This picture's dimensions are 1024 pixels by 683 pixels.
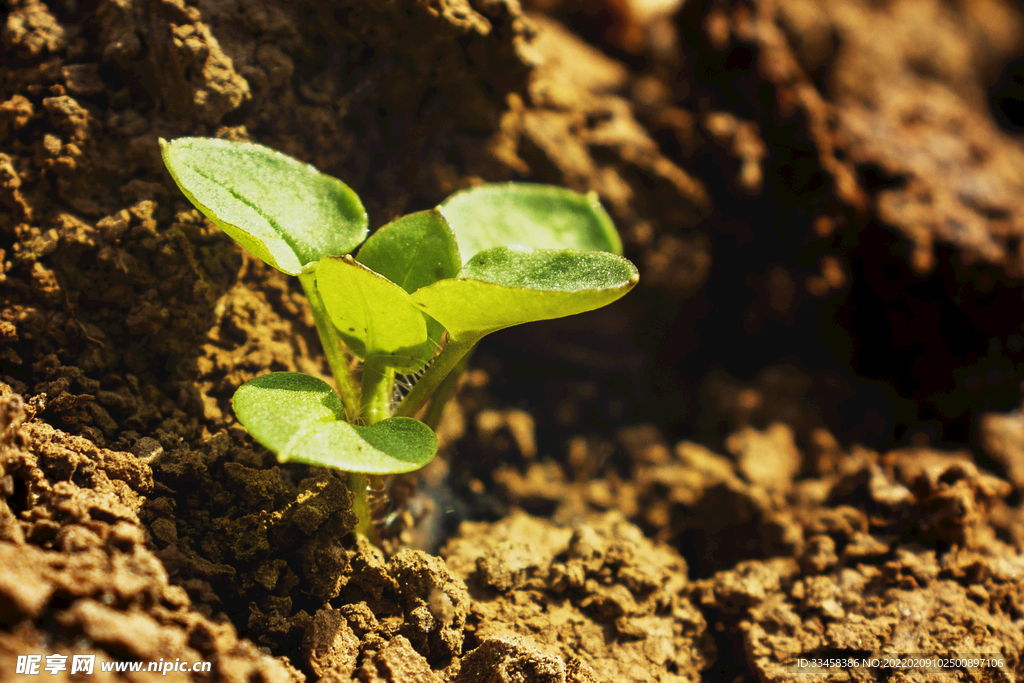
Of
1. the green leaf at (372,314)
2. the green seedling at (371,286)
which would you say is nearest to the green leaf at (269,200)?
the green seedling at (371,286)

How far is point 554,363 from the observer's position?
7.87 ft

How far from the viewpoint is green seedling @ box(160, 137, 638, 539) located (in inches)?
47.3

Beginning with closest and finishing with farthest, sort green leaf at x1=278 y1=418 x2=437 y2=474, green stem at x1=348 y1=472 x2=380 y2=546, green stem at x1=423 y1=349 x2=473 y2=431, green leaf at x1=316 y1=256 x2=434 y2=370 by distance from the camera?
1. green leaf at x1=278 y1=418 x2=437 y2=474
2. green leaf at x1=316 y1=256 x2=434 y2=370
3. green stem at x1=348 y1=472 x2=380 y2=546
4. green stem at x1=423 y1=349 x2=473 y2=431

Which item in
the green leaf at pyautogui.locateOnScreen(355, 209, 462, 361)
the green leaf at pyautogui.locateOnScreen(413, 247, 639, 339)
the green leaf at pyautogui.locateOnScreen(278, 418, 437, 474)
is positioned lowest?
the green leaf at pyautogui.locateOnScreen(278, 418, 437, 474)

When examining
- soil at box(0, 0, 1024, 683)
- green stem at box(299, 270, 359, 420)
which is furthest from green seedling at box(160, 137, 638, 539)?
soil at box(0, 0, 1024, 683)

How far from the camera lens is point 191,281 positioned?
63.1 inches

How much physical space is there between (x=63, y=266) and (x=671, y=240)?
1.78m

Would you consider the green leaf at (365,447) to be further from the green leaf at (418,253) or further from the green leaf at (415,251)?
the green leaf at (415,251)

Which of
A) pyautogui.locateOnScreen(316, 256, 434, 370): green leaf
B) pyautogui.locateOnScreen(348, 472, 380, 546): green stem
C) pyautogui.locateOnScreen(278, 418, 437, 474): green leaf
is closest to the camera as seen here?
pyautogui.locateOnScreen(278, 418, 437, 474): green leaf

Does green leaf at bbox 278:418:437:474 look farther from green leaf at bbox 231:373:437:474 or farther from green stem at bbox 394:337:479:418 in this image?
green stem at bbox 394:337:479:418

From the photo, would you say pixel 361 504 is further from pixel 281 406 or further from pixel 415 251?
pixel 415 251

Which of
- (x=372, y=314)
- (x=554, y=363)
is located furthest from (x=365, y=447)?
(x=554, y=363)

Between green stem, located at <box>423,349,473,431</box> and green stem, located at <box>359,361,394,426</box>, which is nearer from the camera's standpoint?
green stem, located at <box>359,361,394,426</box>

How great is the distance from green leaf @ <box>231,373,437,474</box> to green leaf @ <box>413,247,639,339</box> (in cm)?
24
